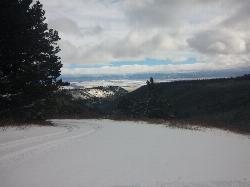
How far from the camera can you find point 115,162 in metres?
13.1

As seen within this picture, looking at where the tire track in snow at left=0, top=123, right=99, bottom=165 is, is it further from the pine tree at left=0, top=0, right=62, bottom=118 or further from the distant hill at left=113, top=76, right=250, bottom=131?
the distant hill at left=113, top=76, right=250, bottom=131

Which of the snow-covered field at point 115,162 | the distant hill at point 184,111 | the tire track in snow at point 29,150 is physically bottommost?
the distant hill at point 184,111

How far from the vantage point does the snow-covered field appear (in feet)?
35.1

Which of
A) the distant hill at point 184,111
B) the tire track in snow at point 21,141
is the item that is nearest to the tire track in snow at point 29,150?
the tire track in snow at point 21,141

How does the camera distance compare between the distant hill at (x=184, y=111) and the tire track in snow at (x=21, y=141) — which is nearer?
the tire track in snow at (x=21, y=141)

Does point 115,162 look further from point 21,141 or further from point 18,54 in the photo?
point 18,54

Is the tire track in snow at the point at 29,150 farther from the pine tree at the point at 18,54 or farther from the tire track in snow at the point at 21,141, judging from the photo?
the pine tree at the point at 18,54

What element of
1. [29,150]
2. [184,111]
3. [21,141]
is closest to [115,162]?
[29,150]

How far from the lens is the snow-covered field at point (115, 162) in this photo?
10711 millimetres

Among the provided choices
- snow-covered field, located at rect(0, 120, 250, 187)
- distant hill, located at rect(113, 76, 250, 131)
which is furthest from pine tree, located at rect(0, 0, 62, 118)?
distant hill, located at rect(113, 76, 250, 131)

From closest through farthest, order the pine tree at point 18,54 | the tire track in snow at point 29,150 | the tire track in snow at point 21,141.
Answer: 1. the tire track in snow at point 29,150
2. the tire track in snow at point 21,141
3. the pine tree at point 18,54

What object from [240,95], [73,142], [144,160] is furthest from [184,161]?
[240,95]

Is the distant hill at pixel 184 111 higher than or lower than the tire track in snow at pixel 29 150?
lower

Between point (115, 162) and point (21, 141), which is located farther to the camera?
point (21, 141)
